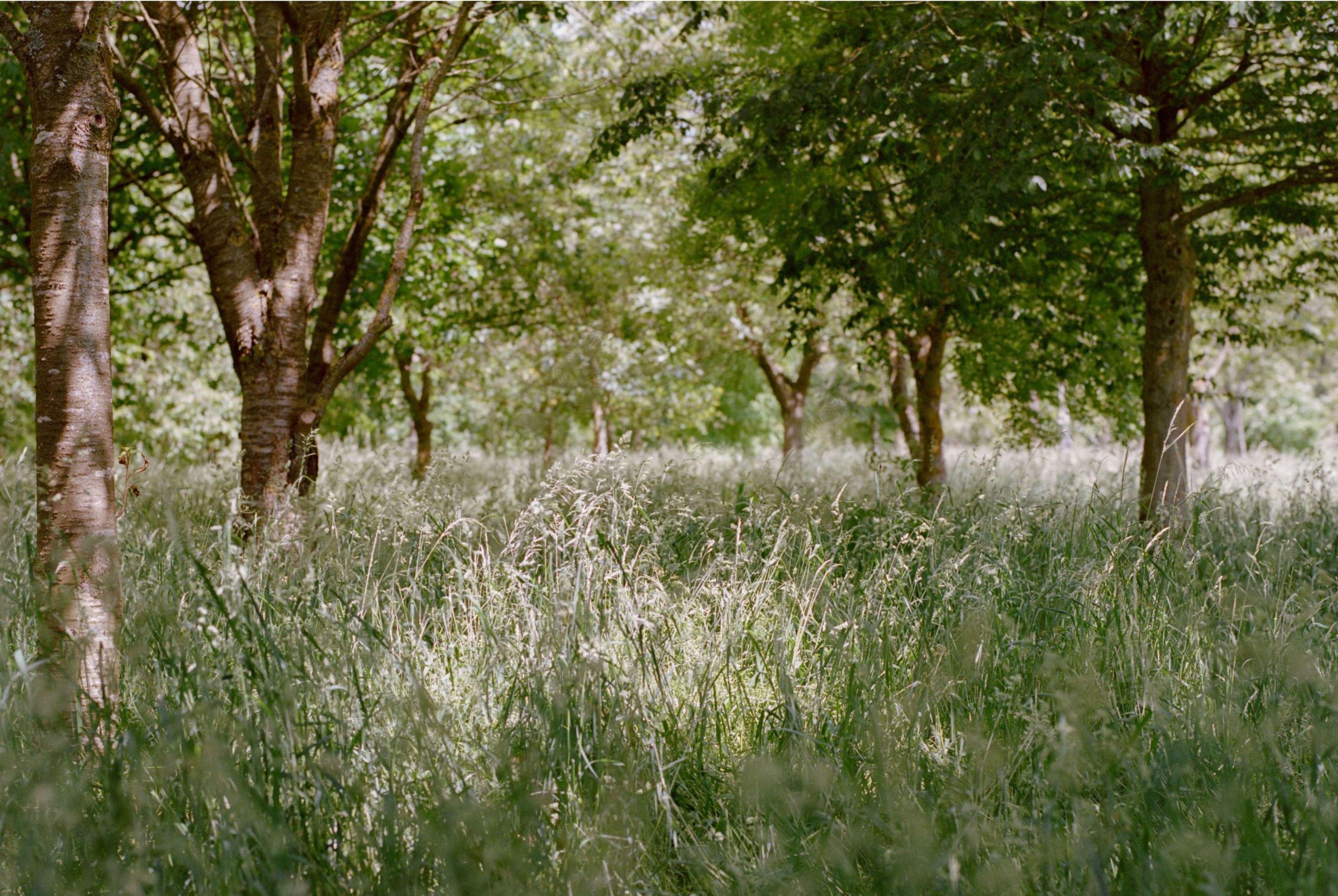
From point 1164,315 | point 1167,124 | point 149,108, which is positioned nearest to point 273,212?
point 149,108

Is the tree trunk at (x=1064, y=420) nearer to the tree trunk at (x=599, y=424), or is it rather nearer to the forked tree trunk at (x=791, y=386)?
the forked tree trunk at (x=791, y=386)

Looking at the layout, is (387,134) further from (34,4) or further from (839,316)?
(839,316)

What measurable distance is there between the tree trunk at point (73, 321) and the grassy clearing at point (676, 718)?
0.63 ft

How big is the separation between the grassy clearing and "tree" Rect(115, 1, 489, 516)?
A: 3.45 feet

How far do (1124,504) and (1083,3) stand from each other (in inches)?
131

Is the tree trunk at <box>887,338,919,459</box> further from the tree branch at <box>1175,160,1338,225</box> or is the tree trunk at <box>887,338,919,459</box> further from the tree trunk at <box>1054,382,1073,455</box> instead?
Result: the tree branch at <box>1175,160,1338,225</box>

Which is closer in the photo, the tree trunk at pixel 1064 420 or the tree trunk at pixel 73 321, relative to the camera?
the tree trunk at pixel 73 321

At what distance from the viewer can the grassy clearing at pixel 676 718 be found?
2.13 m

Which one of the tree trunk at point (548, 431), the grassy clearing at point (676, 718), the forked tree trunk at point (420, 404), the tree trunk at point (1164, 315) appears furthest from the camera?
the tree trunk at point (548, 431)

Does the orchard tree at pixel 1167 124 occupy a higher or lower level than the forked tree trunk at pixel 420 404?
higher

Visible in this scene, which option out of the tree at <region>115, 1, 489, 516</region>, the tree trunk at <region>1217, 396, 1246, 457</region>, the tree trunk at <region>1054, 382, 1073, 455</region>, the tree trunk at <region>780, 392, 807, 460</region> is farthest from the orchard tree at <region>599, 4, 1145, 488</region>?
the tree trunk at <region>1217, 396, 1246, 457</region>

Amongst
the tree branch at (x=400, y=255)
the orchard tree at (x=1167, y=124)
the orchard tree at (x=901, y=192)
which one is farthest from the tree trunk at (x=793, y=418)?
the tree branch at (x=400, y=255)

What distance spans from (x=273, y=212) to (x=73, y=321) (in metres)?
3.17

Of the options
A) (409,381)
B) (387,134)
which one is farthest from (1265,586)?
(409,381)
